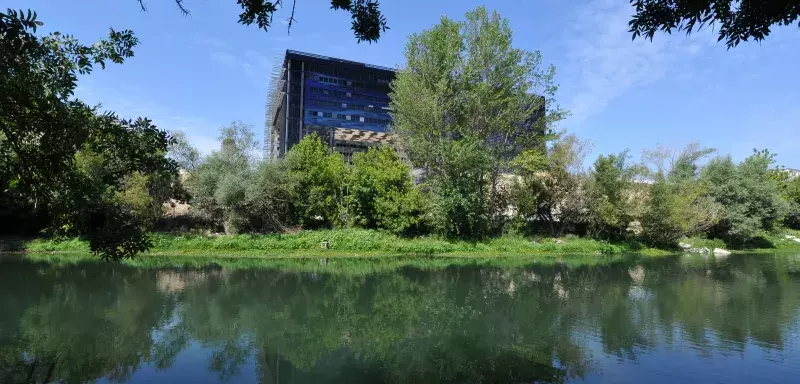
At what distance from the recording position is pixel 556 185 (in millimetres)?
33406

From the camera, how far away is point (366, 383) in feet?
25.4

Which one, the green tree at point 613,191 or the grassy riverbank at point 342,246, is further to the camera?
the green tree at point 613,191

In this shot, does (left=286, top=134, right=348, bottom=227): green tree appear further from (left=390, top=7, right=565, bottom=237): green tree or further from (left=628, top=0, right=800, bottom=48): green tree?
(left=628, top=0, right=800, bottom=48): green tree

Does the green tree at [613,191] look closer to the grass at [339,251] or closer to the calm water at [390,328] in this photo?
the grass at [339,251]

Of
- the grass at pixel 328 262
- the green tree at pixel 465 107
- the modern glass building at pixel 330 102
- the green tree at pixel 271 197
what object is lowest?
the grass at pixel 328 262

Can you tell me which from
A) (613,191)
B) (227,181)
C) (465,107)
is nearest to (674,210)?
(613,191)

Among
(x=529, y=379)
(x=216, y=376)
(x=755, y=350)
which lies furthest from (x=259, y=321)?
(x=755, y=350)

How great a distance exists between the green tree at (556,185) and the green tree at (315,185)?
1279cm

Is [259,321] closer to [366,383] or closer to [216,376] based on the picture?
[216,376]

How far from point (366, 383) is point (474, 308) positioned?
6.64m

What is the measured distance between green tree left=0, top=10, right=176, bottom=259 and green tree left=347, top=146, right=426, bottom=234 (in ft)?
84.8

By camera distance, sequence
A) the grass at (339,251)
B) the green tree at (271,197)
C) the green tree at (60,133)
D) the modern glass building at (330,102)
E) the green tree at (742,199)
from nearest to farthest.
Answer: the green tree at (60,133) → the grass at (339,251) → the green tree at (271,197) → the green tree at (742,199) → the modern glass building at (330,102)

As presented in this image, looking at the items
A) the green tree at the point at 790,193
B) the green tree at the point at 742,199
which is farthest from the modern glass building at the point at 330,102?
the green tree at the point at 790,193

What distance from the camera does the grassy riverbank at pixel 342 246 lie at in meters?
27.0
